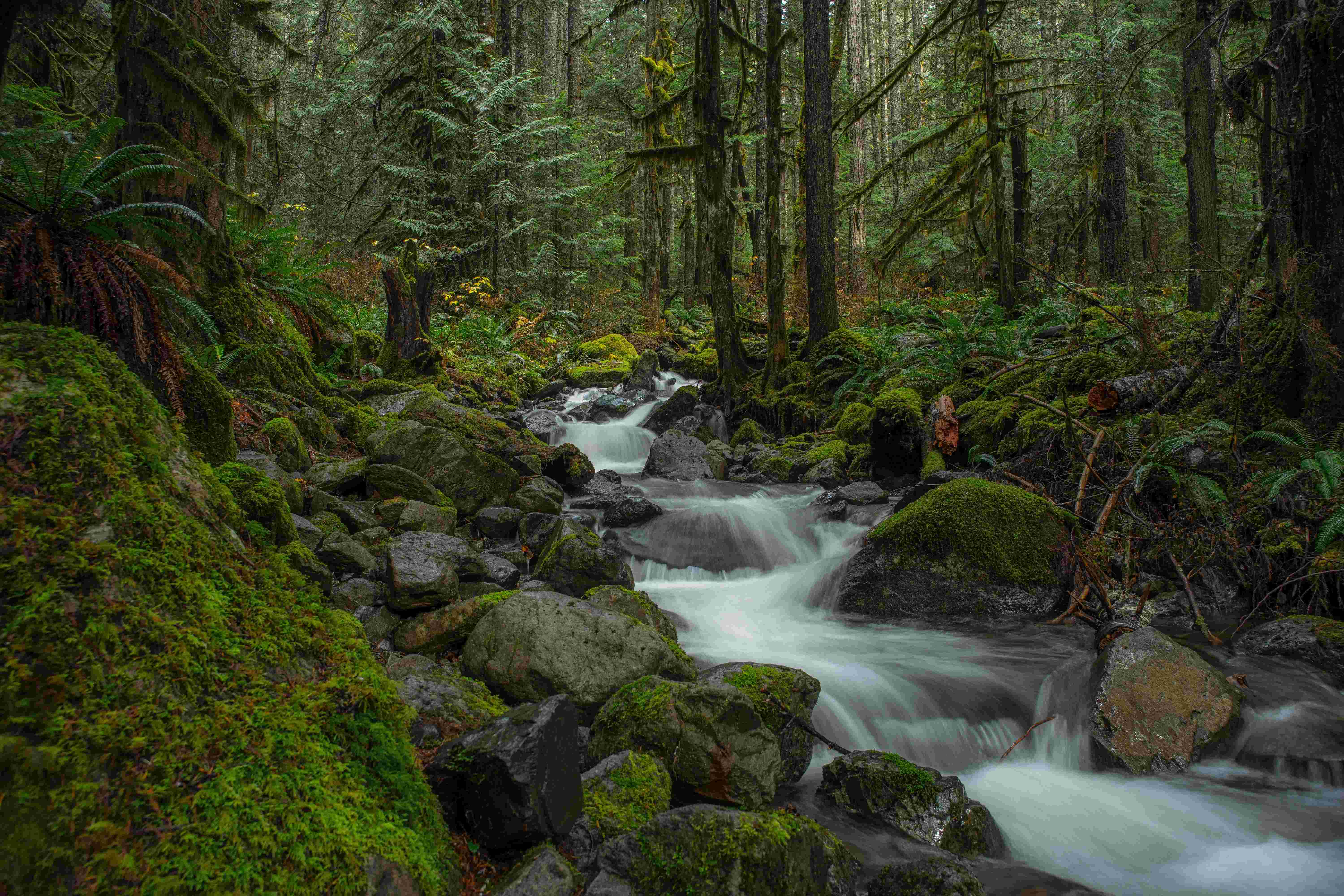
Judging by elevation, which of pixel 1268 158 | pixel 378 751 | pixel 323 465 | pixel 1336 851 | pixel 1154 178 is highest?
pixel 1154 178

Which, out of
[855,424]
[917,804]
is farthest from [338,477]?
[855,424]

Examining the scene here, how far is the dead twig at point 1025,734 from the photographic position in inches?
160

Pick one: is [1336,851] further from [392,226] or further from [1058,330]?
[392,226]

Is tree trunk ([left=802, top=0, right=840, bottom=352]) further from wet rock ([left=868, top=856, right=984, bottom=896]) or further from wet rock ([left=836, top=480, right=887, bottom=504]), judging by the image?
wet rock ([left=868, top=856, right=984, bottom=896])

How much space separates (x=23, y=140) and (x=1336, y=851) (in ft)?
23.6

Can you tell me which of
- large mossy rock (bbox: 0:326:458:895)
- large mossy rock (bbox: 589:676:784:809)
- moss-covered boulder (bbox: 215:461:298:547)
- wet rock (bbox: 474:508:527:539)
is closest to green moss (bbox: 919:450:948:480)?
wet rock (bbox: 474:508:527:539)

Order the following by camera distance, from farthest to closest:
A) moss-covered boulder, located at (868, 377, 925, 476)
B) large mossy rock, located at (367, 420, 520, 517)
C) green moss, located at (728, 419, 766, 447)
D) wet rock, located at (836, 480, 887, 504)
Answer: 1. green moss, located at (728, 419, 766, 447)
2. moss-covered boulder, located at (868, 377, 925, 476)
3. wet rock, located at (836, 480, 887, 504)
4. large mossy rock, located at (367, 420, 520, 517)

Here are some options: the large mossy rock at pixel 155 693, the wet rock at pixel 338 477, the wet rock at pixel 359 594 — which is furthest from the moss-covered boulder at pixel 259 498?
the wet rock at pixel 338 477

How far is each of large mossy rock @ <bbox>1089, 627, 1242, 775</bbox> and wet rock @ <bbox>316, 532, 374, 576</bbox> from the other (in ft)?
14.4

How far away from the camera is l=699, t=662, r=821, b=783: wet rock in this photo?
3416 millimetres

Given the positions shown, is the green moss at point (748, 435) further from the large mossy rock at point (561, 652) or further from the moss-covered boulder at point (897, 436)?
→ the large mossy rock at point (561, 652)

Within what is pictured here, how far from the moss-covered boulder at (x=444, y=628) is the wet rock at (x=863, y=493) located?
5259 millimetres

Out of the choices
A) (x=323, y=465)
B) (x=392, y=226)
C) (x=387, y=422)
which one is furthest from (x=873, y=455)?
(x=392, y=226)

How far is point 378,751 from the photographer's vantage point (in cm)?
192
